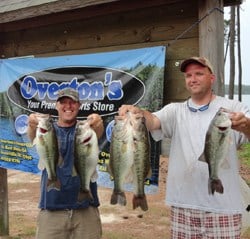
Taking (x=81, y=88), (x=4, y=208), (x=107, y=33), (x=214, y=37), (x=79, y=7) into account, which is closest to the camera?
(x=214, y=37)

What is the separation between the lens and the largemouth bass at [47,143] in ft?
10.4

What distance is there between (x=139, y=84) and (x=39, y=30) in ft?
5.77

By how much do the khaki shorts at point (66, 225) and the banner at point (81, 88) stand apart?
0.89 meters

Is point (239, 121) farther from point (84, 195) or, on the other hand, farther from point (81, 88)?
point (81, 88)

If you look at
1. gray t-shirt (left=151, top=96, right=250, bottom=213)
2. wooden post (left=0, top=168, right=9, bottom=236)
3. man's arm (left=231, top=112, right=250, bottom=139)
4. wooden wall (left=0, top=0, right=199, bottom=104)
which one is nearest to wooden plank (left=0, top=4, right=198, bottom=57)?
wooden wall (left=0, top=0, right=199, bottom=104)

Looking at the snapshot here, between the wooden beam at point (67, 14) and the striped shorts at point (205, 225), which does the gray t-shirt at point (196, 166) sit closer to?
the striped shorts at point (205, 225)

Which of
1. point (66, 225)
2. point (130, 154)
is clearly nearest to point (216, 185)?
point (130, 154)

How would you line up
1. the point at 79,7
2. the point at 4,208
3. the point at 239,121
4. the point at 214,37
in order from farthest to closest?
the point at 4,208 → the point at 79,7 → the point at 214,37 → the point at 239,121

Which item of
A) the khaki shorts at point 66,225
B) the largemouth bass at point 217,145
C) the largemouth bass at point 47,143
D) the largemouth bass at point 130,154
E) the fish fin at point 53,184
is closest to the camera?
the largemouth bass at point 217,145

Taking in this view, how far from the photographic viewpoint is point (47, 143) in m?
3.19

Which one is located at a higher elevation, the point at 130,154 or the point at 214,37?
the point at 214,37

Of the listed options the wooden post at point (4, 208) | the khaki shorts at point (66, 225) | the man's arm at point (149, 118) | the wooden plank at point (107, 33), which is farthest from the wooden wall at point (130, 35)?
the wooden post at point (4, 208)

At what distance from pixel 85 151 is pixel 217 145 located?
916 mm

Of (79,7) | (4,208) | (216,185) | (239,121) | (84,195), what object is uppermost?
(79,7)
